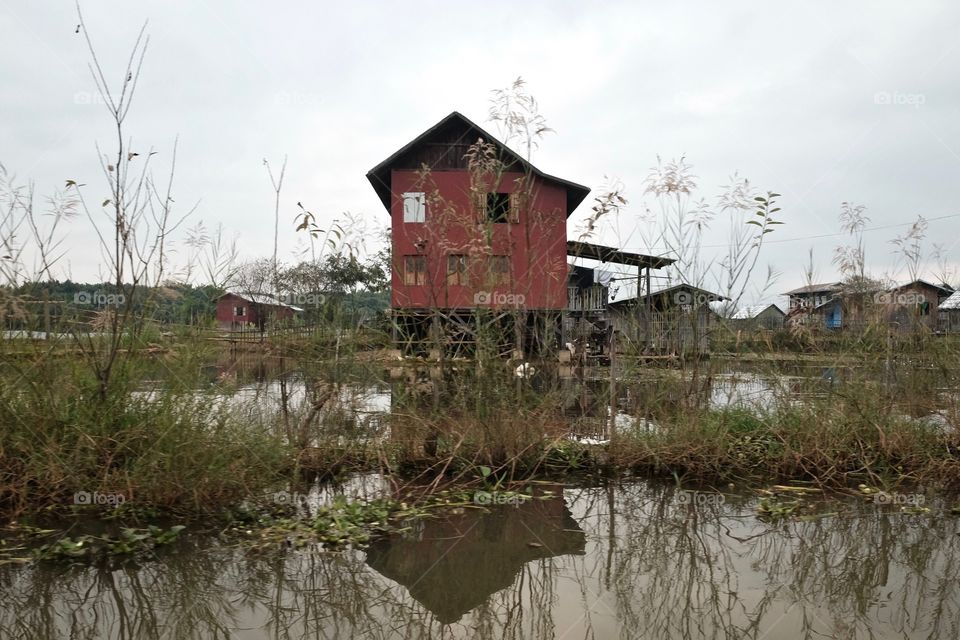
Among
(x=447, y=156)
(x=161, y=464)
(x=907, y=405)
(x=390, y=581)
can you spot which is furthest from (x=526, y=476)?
(x=447, y=156)

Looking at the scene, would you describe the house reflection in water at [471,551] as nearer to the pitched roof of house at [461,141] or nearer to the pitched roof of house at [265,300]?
the pitched roof of house at [265,300]

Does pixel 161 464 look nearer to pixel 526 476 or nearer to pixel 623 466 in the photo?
pixel 526 476

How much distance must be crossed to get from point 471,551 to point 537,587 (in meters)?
0.53

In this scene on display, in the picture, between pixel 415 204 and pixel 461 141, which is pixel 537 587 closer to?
pixel 415 204

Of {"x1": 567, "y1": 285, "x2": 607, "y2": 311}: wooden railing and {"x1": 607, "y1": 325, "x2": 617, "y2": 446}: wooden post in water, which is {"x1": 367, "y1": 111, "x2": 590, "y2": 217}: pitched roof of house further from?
{"x1": 607, "y1": 325, "x2": 617, "y2": 446}: wooden post in water

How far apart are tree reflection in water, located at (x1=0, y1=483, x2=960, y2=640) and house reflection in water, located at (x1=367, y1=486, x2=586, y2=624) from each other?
0.01 metres

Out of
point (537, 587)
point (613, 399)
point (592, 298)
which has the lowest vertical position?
point (537, 587)

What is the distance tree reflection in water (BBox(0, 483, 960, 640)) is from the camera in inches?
107

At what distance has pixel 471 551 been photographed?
11.7 feet

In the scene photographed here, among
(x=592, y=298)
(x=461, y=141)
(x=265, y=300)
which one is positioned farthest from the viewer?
(x=592, y=298)

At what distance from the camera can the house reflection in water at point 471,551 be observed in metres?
Result: 3.08

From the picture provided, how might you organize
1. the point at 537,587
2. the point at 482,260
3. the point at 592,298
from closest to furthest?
the point at 537,587, the point at 482,260, the point at 592,298

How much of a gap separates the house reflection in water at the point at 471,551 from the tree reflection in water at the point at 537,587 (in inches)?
0.5

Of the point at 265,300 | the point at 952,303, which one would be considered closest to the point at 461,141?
the point at 952,303
